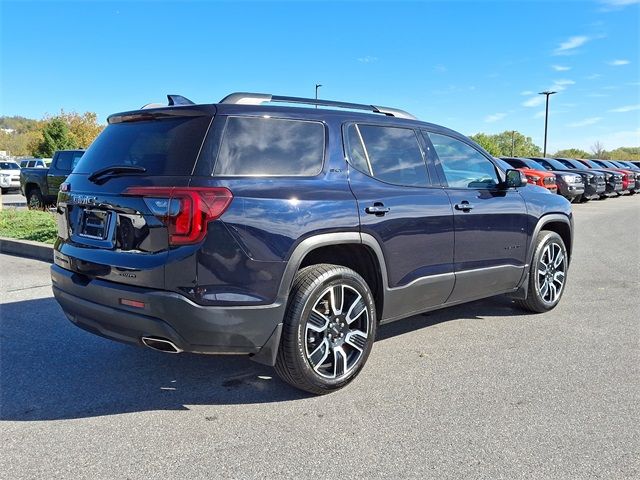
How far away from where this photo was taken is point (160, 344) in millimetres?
3283

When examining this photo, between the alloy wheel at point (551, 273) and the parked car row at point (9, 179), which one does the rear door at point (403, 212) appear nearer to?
the alloy wheel at point (551, 273)

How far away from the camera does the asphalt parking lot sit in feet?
9.30

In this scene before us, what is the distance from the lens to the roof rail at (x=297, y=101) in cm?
363

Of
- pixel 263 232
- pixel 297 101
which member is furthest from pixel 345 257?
pixel 297 101

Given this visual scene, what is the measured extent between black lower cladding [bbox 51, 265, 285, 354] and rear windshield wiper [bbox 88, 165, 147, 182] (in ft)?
2.23

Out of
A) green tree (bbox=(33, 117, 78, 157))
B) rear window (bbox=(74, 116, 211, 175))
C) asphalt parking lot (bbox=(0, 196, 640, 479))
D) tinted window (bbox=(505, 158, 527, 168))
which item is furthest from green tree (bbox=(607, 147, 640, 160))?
rear window (bbox=(74, 116, 211, 175))

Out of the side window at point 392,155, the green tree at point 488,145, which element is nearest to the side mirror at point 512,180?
the side window at point 392,155

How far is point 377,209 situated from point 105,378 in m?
2.29

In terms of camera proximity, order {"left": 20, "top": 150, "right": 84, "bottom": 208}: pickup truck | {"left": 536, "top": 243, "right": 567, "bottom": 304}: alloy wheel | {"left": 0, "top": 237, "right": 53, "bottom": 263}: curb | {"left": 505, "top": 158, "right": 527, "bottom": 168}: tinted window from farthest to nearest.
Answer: {"left": 505, "top": 158, "right": 527, "bottom": 168}: tinted window, {"left": 20, "top": 150, "right": 84, "bottom": 208}: pickup truck, {"left": 0, "top": 237, "right": 53, "bottom": 263}: curb, {"left": 536, "top": 243, "right": 567, "bottom": 304}: alloy wheel

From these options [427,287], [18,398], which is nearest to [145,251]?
[18,398]

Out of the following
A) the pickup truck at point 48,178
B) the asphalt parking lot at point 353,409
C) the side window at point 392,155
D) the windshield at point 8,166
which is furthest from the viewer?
the windshield at point 8,166

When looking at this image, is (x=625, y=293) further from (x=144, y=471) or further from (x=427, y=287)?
(x=144, y=471)

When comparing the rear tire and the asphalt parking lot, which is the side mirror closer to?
the asphalt parking lot

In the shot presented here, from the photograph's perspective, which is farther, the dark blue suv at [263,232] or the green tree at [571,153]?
the green tree at [571,153]
